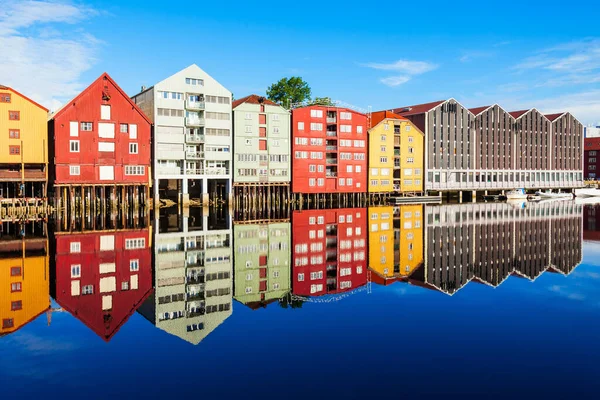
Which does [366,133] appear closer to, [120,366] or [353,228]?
[353,228]

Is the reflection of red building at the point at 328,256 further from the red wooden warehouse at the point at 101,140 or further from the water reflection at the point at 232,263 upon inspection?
the red wooden warehouse at the point at 101,140

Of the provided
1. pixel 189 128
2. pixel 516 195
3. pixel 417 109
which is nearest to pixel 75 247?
pixel 189 128

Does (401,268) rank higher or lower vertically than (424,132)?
lower

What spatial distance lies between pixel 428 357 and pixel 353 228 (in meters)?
27.7

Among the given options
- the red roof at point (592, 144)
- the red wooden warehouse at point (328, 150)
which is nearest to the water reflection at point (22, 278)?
the red wooden warehouse at point (328, 150)

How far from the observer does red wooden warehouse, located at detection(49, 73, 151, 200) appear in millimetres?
51156

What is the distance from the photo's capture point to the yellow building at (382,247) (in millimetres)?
23453

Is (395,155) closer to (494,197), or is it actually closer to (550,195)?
(494,197)

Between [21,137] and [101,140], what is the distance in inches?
285

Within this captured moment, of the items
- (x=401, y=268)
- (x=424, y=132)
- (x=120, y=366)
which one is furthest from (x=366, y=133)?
(x=120, y=366)

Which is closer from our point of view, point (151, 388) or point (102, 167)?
point (151, 388)

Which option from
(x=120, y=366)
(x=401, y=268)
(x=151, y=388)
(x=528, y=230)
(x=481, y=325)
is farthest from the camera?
(x=528, y=230)

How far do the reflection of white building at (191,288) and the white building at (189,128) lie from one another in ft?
91.2

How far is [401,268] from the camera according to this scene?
24344 mm
